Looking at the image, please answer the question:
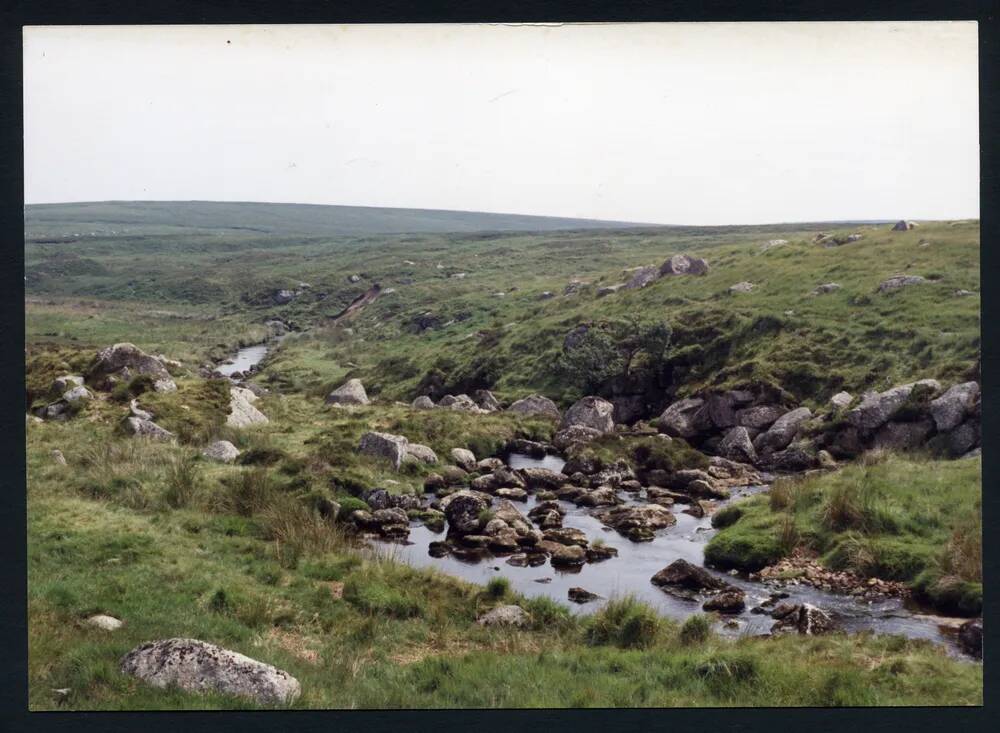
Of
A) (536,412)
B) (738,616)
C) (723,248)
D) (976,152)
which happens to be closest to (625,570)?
(738,616)

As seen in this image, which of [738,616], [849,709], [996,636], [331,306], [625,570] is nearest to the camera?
[849,709]

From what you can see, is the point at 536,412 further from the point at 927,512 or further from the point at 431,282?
the point at 927,512

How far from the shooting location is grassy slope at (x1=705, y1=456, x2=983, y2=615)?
1206cm

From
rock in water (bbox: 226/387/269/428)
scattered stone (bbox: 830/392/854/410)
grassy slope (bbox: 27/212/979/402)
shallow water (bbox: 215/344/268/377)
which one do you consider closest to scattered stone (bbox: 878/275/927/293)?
grassy slope (bbox: 27/212/979/402)

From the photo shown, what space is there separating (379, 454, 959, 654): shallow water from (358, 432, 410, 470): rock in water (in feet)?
5.34

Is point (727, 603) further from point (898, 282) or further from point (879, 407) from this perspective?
point (898, 282)

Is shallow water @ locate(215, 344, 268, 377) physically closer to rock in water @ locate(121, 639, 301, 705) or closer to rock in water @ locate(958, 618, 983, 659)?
rock in water @ locate(121, 639, 301, 705)

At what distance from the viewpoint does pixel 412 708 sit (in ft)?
34.8

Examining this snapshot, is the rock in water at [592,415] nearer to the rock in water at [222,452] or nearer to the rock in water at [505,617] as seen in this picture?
the rock in water at [505,617]

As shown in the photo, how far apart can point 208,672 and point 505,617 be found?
4.16 metres

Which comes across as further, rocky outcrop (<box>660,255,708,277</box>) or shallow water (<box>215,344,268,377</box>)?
rocky outcrop (<box>660,255,708,277</box>)

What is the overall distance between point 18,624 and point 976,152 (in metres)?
13.9

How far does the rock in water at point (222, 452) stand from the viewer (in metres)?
15.7

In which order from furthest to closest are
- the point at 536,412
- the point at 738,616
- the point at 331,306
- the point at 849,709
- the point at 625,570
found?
the point at 536,412 → the point at 331,306 → the point at 625,570 → the point at 738,616 → the point at 849,709
